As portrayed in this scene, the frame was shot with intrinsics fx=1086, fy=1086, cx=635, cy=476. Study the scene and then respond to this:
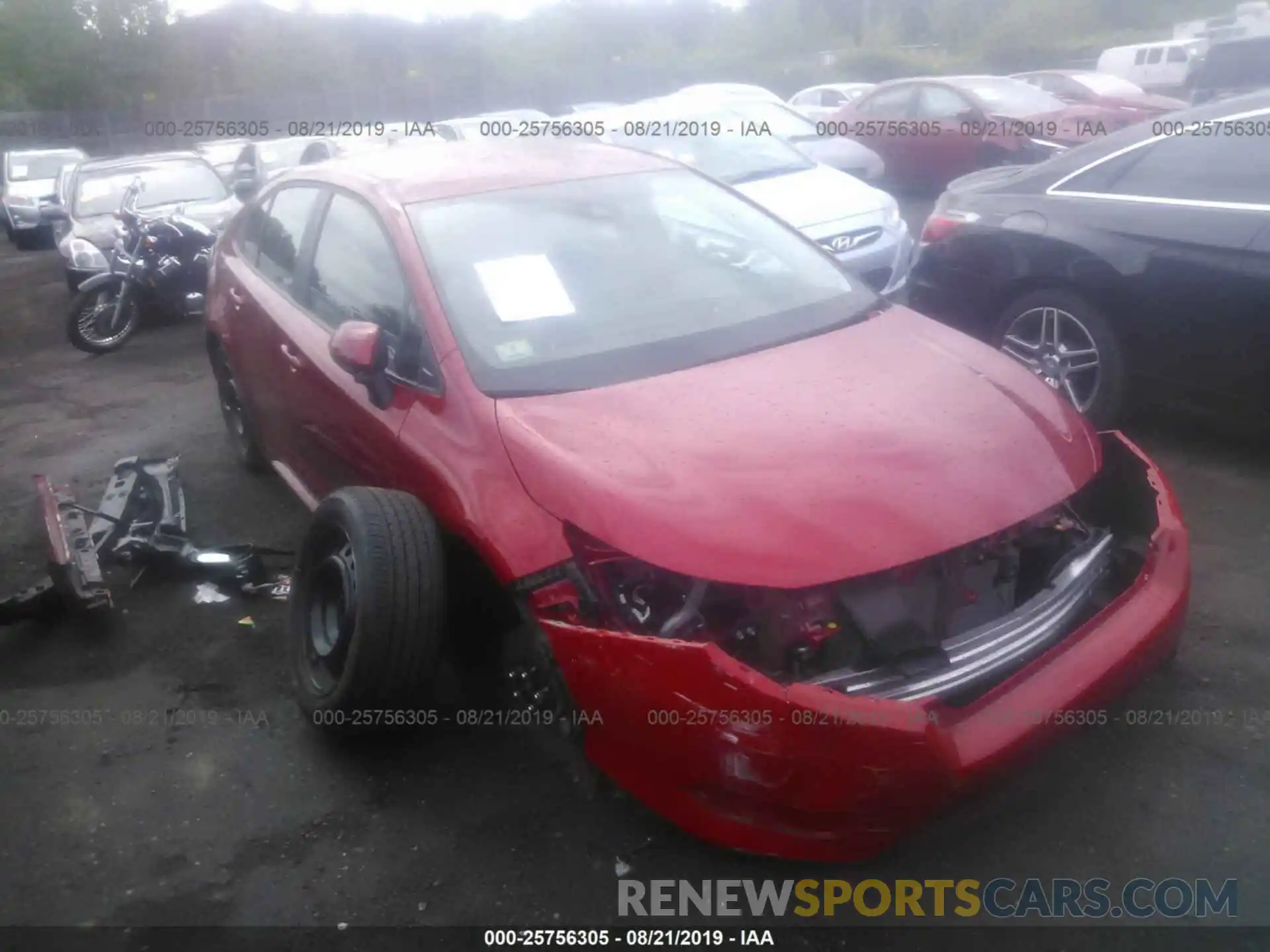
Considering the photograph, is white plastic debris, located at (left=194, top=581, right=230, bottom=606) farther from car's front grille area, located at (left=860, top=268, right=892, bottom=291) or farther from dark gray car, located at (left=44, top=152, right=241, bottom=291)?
dark gray car, located at (left=44, top=152, right=241, bottom=291)

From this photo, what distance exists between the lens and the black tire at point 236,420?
5.51m

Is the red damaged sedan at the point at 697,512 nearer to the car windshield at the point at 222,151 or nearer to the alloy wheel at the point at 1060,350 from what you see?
the alloy wheel at the point at 1060,350

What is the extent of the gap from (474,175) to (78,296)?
21.4 ft

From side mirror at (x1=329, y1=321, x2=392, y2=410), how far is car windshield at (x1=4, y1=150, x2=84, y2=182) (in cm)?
1815

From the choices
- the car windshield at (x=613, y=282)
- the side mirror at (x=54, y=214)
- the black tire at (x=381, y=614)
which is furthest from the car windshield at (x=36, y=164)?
the black tire at (x=381, y=614)

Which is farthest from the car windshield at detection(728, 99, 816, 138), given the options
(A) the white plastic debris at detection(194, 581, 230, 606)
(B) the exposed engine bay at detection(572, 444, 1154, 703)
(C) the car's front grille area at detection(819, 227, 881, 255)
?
(B) the exposed engine bay at detection(572, 444, 1154, 703)

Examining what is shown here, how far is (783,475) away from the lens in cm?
275

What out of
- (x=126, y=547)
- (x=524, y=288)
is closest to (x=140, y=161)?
(x=126, y=547)

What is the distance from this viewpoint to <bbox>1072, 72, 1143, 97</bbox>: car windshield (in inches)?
558

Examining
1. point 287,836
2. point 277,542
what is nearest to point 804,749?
point 287,836

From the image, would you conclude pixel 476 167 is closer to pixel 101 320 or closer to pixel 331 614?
pixel 331 614

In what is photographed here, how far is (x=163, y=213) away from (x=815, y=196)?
6.45 meters

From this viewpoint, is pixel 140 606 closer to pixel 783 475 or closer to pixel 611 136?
pixel 783 475

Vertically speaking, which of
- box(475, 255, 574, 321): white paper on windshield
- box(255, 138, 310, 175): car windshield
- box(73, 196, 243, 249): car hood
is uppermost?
box(475, 255, 574, 321): white paper on windshield
